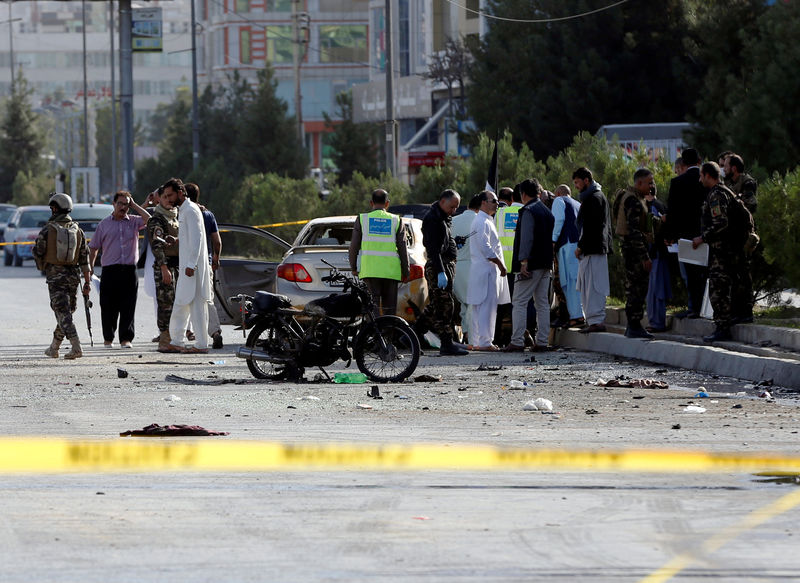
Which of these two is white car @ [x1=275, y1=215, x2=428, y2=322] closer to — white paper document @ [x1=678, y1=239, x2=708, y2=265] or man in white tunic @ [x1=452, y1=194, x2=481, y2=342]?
man in white tunic @ [x1=452, y1=194, x2=481, y2=342]

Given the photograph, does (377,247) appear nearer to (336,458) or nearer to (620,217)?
(620,217)

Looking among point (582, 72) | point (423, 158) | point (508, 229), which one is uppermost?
point (582, 72)

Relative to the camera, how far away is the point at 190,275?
17016mm

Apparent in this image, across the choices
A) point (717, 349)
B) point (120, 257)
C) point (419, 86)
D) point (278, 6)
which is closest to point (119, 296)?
point (120, 257)

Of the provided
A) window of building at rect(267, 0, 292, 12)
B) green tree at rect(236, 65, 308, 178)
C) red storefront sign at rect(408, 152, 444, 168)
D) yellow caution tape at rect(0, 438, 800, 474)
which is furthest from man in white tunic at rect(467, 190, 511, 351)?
window of building at rect(267, 0, 292, 12)

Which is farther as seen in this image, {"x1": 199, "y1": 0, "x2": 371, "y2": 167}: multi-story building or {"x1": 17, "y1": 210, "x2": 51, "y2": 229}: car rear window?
{"x1": 199, "y1": 0, "x2": 371, "y2": 167}: multi-story building

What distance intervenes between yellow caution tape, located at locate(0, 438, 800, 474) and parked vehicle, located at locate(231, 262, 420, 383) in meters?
4.24

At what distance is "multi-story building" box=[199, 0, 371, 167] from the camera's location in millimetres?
132875

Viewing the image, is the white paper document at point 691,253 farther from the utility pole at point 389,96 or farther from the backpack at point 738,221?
the utility pole at point 389,96

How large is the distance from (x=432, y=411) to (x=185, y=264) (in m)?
5.63

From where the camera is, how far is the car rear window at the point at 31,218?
4672 cm

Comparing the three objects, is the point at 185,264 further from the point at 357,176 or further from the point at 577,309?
the point at 357,176

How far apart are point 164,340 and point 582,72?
25334mm

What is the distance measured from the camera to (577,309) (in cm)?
1841
